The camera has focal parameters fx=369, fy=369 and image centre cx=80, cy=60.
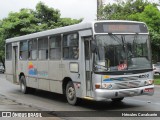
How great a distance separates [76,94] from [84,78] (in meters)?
0.83

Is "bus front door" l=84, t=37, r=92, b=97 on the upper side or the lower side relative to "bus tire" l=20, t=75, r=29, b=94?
upper

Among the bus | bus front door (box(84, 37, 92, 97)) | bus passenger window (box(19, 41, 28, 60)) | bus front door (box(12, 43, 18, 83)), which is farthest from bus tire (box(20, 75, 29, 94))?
bus front door (box(84, 37, 92, 97))

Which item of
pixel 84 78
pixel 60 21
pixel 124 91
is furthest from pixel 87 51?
pixel 60 21

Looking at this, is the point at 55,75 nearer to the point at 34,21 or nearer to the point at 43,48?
the point at 43,48

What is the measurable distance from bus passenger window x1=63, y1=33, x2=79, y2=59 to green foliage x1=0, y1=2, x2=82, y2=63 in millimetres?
26544

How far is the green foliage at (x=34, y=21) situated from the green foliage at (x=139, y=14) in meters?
5.78

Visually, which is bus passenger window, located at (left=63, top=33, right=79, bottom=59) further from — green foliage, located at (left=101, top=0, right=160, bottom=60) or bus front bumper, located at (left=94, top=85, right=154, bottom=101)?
green foliage, located at (left=101, top=0, right=160, bottom=60)

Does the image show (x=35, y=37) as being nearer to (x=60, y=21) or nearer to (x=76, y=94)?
(x=76, y=94)

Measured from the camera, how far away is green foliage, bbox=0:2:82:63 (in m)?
41.2

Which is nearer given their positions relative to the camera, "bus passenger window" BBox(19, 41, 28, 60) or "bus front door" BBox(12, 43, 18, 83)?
"bus passenger window" BBox(19, 41, 28, 60)

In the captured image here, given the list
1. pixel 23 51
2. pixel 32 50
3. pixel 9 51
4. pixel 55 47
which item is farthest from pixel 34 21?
pixel 55 47

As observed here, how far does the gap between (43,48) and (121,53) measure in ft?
16.1

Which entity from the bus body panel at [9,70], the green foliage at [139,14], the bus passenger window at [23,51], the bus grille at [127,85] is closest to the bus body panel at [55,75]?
the bus grille at [127,85]

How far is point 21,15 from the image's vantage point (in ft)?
143
